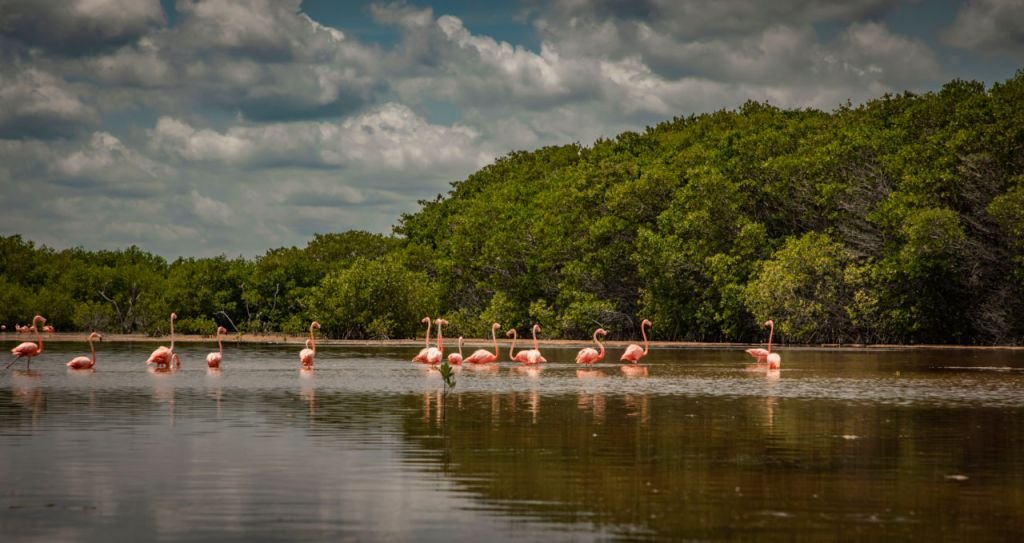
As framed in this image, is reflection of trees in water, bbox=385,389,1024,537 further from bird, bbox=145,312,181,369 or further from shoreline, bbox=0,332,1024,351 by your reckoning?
shoreline, bbox=0,332,1024,351

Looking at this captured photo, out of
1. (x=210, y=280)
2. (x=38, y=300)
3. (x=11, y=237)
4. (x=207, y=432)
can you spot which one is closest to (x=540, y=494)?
(x=207, y=432)

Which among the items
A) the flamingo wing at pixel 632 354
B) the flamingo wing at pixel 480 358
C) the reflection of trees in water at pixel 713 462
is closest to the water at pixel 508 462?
the reflection of trees in water at pixel 713 462

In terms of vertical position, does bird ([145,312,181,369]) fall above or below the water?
above

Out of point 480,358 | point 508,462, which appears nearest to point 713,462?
point 508,462

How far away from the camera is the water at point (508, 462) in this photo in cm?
1143

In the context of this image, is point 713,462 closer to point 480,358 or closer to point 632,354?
point 480,358

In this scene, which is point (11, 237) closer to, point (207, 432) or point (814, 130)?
point (814, 130)

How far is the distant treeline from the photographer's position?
182 ft

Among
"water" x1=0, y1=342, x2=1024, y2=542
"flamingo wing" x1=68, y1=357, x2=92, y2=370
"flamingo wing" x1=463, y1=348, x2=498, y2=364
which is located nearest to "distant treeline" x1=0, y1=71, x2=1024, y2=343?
"flamingo wing" x1=463, y1=348, x2=498, y2=364

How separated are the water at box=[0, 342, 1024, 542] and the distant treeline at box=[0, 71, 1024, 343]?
2787 centimetres

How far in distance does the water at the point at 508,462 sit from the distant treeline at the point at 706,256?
27.9 meters

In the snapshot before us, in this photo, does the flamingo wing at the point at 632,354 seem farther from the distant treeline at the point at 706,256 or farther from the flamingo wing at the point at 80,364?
the distant treeline at the point at 706,256

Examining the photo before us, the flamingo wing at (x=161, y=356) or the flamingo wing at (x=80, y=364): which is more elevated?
the flamingo wing at (x=161, y=356)

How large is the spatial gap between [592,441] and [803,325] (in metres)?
43.5
